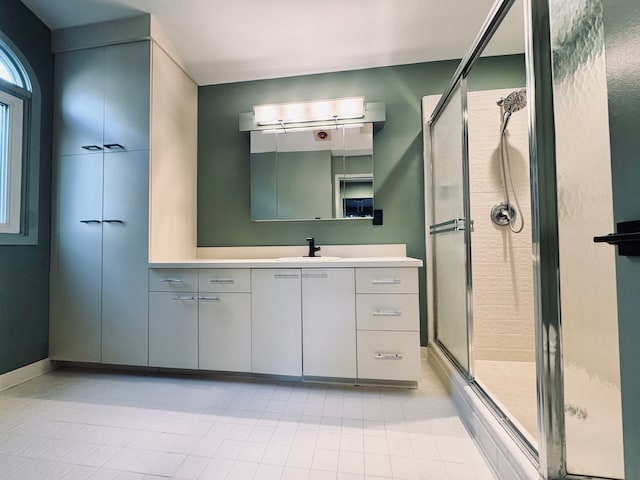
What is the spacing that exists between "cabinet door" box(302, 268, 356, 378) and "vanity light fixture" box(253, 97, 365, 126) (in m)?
1.29

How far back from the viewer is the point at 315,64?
234cm

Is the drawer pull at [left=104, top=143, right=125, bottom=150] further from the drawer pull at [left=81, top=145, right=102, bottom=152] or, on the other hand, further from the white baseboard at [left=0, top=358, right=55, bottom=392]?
the white baseboard at [left=0, top=358, right=55, bottom=392]

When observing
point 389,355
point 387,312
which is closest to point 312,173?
point 387,312

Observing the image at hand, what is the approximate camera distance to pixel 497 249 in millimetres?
2162

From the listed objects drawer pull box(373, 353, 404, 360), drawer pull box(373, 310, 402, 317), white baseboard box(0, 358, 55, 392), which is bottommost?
white baseboard box(0, 358, 55, 392)

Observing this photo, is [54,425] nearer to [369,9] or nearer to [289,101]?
[289,101]

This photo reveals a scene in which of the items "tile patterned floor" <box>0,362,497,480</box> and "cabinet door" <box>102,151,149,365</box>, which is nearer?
"tile patterned floor" <box>0,362,497,480</box>

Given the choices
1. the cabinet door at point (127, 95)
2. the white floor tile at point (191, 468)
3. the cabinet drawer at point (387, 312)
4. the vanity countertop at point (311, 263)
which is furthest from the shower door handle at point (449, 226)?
the cabinet door at point (127, 95)

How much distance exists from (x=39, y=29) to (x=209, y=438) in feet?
9.75

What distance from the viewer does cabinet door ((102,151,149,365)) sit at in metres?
1.98

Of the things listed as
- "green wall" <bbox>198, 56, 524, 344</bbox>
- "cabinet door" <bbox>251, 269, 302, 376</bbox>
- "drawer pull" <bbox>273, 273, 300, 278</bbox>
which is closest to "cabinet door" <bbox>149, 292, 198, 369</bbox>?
"cabinet door" <bbox>251, 269, 302, 376</bbox>

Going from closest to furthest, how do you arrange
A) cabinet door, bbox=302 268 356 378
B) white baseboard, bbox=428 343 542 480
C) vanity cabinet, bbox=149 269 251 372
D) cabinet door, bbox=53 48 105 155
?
1. white baseboard, bbox=428 343 542 480
2. cabinet door, bbox=302 268 356 378
3. vanity cabinet, bbox=149 269 251 372
4. cabinet door, bbox=53 48 105 155

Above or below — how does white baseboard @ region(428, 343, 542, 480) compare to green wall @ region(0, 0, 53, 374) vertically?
below

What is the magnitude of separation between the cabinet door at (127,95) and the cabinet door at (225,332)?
1.20 metres
